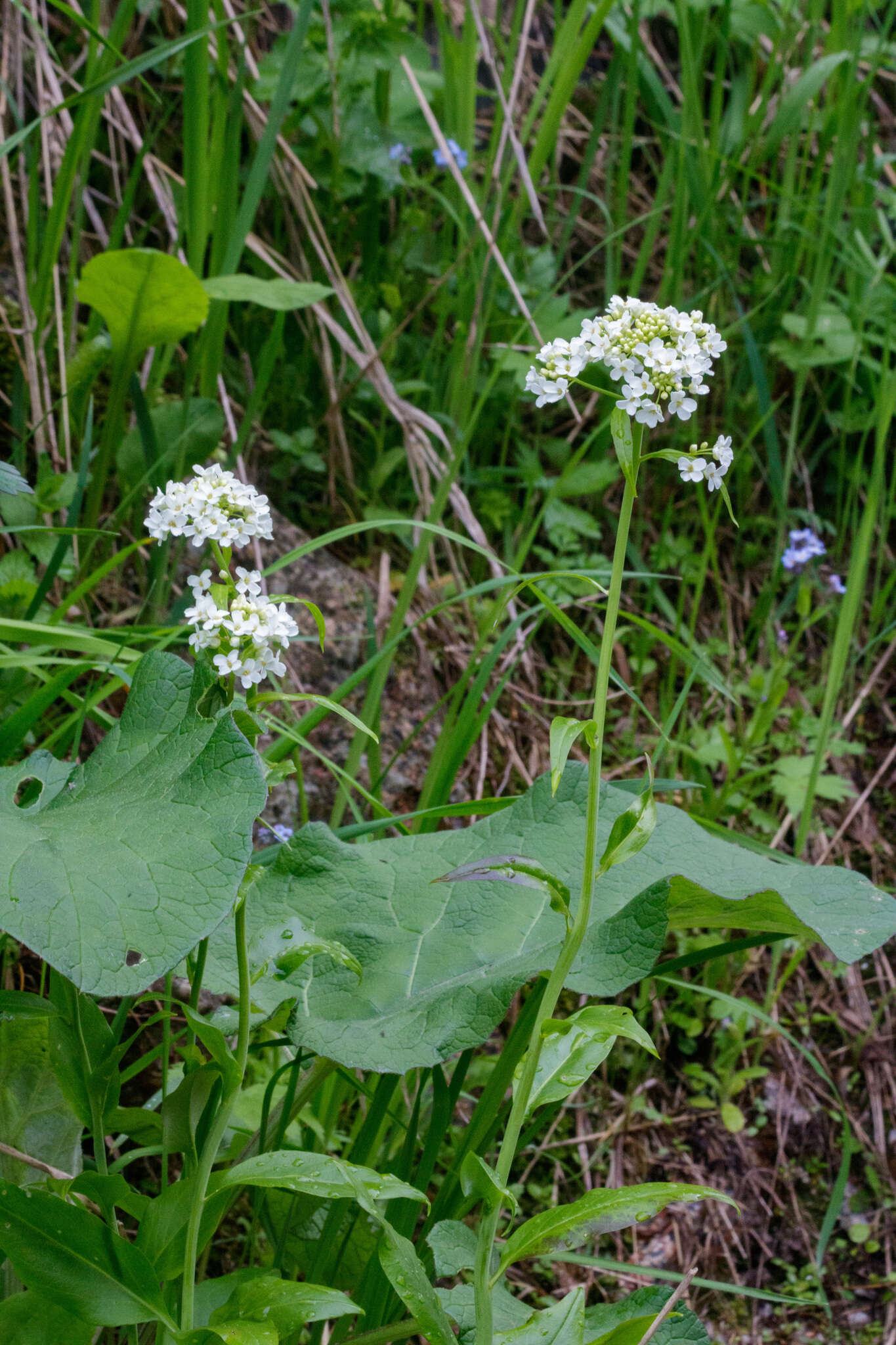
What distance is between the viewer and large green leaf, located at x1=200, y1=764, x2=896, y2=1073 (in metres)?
0.94

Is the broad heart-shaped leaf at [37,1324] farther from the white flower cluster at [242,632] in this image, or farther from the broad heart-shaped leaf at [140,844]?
the white flower cluster at [242,632]

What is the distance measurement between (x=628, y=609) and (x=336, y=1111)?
1.44m

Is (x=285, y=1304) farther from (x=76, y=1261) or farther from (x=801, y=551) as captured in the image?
(x=801, y=551)

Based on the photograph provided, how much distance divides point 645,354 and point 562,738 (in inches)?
12.4

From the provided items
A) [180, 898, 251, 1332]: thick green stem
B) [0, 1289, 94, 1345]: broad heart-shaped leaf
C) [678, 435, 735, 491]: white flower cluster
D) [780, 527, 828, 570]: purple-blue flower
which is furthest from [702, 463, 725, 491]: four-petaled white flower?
[780, 527, 828, 570]: purple-blue flower

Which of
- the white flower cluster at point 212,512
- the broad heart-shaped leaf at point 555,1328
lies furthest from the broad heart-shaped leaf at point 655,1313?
the white flower cluster at point 212,512

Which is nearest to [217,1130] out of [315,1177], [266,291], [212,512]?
[315,1177]

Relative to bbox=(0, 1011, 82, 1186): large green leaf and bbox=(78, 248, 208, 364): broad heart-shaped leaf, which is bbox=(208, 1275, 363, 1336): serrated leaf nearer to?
bbox=(0, 1011, 82, 1186): large green leaf

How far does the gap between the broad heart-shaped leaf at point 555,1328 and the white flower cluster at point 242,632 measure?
0.52m

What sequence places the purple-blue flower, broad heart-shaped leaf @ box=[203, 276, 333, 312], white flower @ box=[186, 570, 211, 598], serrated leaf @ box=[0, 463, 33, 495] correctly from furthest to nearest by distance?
the purple-blue flower, broad heart-shaped leaf @ box=[203, 276, 333, 312], serrated leaf @ box=[0, 463, 33, 495], white flower @ box=[186, 570, 211, 598]

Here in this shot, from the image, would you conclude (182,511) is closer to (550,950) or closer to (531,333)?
(550,950)

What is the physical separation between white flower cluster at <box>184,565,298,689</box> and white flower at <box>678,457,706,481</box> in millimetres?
335

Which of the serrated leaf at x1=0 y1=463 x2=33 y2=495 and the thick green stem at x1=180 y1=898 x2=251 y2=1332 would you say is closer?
the thick green stem at x1=180 y1=898 x2=251 y2=1332

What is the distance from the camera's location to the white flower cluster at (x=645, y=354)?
2.82ft
